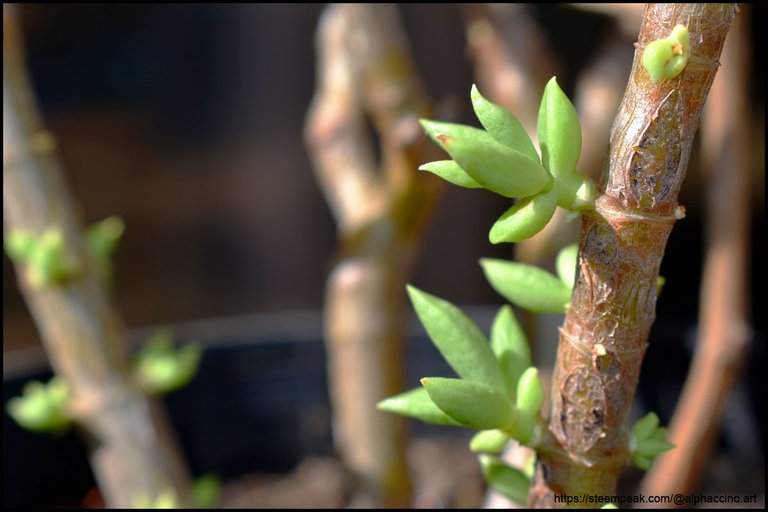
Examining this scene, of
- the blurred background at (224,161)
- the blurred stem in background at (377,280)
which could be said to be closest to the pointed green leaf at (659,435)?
the blurred stem in background at (377,280)

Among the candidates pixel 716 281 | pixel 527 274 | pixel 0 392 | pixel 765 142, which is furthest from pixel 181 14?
pixel 527 274

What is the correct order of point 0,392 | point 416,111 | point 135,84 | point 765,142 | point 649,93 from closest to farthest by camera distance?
point 649,93 < point 416,111 < point 0,392 < point 765,142 < point 135,84

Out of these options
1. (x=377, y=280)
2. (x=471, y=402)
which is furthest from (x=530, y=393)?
(x=377, y=280)

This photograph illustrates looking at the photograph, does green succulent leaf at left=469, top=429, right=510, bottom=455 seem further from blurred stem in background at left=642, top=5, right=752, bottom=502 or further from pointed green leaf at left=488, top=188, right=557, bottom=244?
blurred stem in background at left=642, top=5, right=752, bottom=502

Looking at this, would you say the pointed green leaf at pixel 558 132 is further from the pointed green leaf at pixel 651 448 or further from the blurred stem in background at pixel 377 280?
the blurred stem in background at pixel 377 280

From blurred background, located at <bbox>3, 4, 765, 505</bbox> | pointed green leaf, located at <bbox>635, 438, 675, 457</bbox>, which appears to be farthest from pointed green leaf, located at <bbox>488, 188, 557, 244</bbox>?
blurred background, located at <bbox>3, 4, 765, 505</bbox>

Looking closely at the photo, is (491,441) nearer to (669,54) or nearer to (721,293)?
(669,54)

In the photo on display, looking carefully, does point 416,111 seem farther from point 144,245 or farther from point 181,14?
point 144,245
